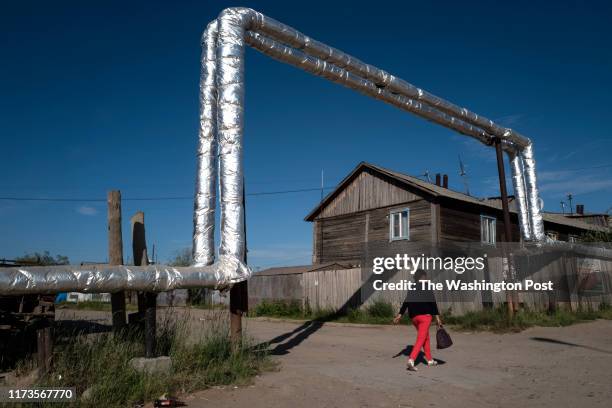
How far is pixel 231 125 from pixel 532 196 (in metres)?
12.1

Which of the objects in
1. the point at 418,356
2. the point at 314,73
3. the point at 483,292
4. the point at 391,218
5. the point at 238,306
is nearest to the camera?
the point at 238,306

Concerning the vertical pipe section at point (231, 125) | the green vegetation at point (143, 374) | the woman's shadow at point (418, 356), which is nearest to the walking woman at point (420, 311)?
A: the woman's shadow at point (418, 356)

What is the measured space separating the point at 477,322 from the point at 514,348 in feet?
12.0

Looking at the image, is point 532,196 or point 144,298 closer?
point 144,298

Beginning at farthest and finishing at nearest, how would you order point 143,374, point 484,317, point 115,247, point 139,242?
point 484,317 < point 139,242 < point 115,247 < point 143,374

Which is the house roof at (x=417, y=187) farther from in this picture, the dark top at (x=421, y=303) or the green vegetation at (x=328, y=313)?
the dark top at (x=421, y=303)

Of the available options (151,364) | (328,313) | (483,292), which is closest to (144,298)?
(151,364)

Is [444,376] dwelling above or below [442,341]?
below

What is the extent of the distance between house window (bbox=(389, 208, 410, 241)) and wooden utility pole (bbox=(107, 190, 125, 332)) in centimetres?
1787

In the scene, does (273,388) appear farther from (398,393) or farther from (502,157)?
(502,157)

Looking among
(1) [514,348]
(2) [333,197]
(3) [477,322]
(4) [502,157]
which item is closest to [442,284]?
(3) [477,322]

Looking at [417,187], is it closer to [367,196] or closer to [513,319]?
[367,196]

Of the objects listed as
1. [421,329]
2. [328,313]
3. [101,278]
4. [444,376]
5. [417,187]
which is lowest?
[444,376]

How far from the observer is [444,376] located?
8273 mm
